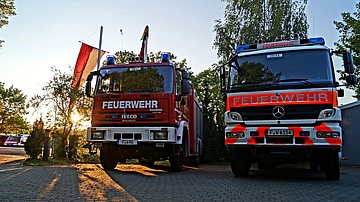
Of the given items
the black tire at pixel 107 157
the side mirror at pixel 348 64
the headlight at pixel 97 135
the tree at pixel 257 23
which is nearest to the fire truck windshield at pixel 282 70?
the side mirror at pixel 348 64

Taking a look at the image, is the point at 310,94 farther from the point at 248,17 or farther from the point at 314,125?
the point at 248,17

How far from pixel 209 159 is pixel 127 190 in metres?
12.2

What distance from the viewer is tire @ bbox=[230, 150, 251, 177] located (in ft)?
29.8

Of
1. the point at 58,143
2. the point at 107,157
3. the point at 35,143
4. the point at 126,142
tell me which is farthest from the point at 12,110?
the point at 126,142

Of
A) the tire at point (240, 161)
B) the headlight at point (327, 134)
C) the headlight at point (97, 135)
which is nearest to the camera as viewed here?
the headlight at point (327, 134)

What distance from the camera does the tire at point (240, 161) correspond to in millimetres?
9082

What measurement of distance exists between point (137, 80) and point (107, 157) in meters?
2.50

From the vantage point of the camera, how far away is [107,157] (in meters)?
11.1

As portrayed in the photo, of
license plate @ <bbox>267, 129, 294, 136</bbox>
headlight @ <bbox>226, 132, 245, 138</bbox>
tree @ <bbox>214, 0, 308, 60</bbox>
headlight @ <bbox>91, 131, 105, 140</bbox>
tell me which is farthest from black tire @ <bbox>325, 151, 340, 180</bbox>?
tree @ <bbox>214, 0, 308, 60</bbox>

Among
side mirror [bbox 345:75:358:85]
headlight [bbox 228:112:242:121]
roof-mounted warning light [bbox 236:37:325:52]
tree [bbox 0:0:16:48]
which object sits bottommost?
headlight [bbox 228:112:242:121]

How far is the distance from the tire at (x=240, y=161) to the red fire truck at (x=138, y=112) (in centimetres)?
179

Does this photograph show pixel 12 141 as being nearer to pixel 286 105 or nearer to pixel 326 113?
pixel 286 105

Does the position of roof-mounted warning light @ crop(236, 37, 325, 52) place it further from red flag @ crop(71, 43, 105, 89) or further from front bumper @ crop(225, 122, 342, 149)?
red flag @ crop(71, 43, 105, 89)

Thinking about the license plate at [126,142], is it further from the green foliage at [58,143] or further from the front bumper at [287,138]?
the green foliage at [58,143]
